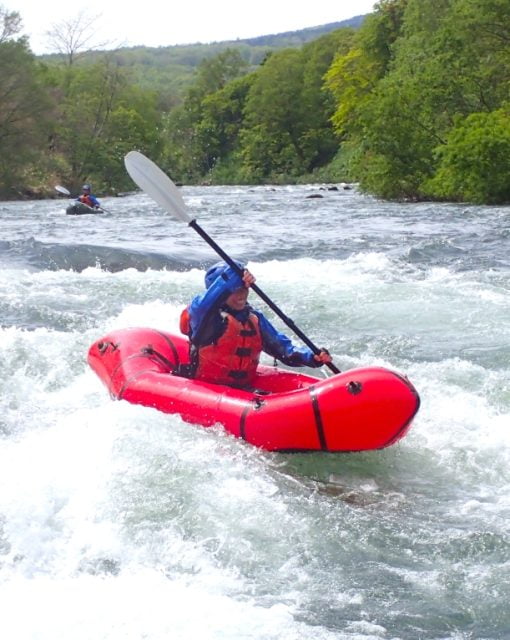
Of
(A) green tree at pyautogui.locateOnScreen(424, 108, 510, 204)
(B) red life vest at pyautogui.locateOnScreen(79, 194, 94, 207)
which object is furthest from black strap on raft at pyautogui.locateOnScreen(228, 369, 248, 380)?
(B) red life vest at pyautogui.locateOnScreen(79, 194, 94, 207)

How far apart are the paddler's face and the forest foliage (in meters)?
13.0

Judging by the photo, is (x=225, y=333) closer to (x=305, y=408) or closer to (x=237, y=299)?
(x=237, y=299)

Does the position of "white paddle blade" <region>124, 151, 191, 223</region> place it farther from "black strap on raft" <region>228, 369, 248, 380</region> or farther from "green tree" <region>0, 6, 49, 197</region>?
"green tree" <region>0, 6, 49, 197</region>

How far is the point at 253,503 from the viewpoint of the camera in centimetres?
400

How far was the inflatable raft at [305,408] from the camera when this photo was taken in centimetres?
442

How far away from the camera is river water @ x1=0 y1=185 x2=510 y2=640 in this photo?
10.3 feet

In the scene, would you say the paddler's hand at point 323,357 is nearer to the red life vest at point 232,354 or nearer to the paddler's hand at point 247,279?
the red life vest at point 232,354

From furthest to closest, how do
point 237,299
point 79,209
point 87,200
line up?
point 87,200, point 79,209, point 237,299

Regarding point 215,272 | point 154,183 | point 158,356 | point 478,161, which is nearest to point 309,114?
point 478,161

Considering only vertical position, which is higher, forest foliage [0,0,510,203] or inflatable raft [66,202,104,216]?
forest foliage [0,0,510,203]

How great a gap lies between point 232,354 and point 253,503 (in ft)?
4.37

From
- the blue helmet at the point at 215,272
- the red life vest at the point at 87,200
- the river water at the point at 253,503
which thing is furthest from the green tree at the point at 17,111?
the blue helmet at the point at 215,272

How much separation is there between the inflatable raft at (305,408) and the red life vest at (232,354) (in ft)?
0.71

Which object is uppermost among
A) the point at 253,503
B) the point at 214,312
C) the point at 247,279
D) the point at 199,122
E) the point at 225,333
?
the point at 199,122
